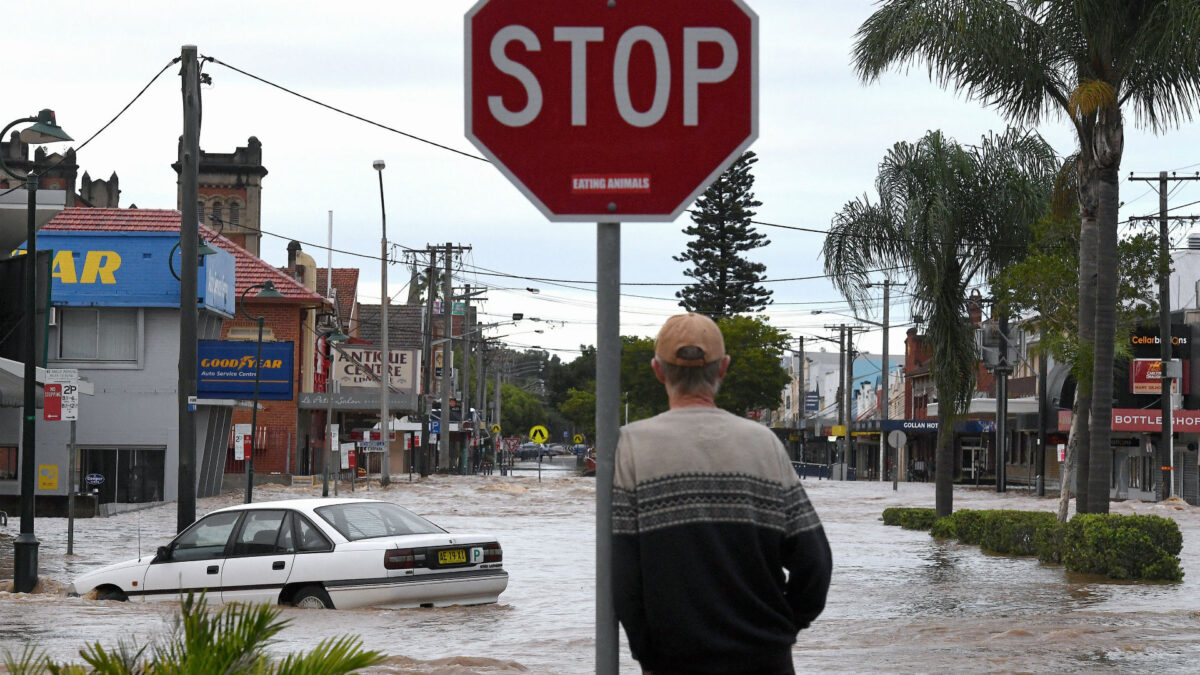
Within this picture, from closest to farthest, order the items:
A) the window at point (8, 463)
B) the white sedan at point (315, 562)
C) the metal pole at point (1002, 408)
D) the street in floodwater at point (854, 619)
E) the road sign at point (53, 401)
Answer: the street in floodwater at point (854, 619), the white sedan at point (315, 562), the road sign at point (53, 401), the window at point (8, 463), the metal pole at point (1002, 408)

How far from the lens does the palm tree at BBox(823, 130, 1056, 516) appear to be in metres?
28.4

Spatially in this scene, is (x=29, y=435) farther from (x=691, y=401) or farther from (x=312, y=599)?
(x=691, y=401)

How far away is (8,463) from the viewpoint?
41.4m

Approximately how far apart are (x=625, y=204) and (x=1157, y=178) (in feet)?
150

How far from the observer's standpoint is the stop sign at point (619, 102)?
3959 millimetres

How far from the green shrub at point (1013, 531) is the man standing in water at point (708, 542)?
64.6 ft

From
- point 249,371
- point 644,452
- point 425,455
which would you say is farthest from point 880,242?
point 425,455

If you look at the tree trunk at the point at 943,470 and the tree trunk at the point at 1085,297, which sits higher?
the tree trunk at the point at 1085,297

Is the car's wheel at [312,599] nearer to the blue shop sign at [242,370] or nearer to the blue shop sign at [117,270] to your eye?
the blue shop sign at [242,370]

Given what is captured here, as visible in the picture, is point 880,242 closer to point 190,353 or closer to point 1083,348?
point 1083,348

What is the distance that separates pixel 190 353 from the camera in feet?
76.4

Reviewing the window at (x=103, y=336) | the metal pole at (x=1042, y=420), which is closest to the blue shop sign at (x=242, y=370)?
the window at (x=103, y=336)

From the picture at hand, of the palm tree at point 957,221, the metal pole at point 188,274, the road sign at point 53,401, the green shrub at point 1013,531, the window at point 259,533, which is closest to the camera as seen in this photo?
the window at point 259,533

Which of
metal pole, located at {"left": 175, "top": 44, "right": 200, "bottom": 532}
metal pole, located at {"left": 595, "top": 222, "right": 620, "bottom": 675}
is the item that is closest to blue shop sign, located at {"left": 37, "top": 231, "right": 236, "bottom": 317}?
metal pole, located at {"left": 175, "top": 44, "right": 200, "bottom": 532}
